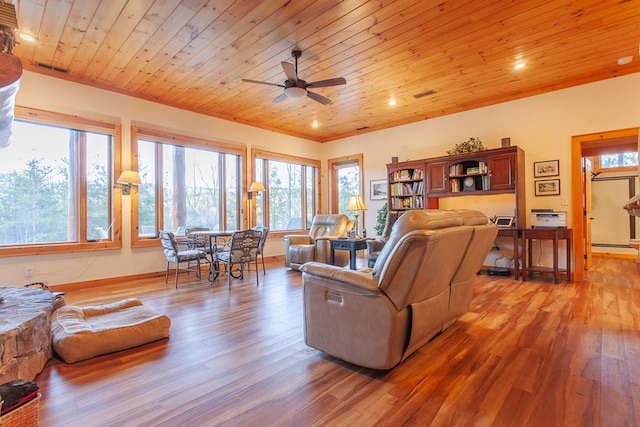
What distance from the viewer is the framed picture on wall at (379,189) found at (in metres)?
6.86

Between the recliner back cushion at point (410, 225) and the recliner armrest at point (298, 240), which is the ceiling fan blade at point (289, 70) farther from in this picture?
the recliner armrest at point (298, 240)

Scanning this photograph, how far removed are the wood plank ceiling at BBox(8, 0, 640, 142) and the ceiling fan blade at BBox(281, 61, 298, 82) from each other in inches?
11.5

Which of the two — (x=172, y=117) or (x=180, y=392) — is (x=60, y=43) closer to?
(x=172, y=117)

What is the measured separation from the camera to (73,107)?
14.4ft

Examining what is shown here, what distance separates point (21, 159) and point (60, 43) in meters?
1.67

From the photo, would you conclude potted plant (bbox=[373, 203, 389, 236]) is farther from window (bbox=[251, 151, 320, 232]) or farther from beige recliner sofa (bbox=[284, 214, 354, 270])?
window (bbox=[251, 151, 320, 232])

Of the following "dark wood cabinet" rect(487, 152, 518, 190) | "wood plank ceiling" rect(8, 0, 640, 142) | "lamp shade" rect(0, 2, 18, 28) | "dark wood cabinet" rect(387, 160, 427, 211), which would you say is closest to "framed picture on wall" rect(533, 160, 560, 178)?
"dark wood cabinet" rect(487, 152, 518, 190)

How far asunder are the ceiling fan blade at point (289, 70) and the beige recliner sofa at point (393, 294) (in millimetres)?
2247

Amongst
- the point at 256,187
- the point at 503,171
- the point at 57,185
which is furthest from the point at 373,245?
the point at 57,185

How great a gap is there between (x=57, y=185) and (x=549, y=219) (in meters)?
6.99

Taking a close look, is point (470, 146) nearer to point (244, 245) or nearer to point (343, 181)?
point (343, 181)

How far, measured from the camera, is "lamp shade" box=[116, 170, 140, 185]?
460cm

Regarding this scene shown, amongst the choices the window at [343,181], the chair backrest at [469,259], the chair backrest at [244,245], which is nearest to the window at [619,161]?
the window at [343,181]

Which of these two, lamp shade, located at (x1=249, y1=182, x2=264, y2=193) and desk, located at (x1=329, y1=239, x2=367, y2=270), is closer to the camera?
desk, located at (x1=329, y1=239, x2=367, y2=270)
